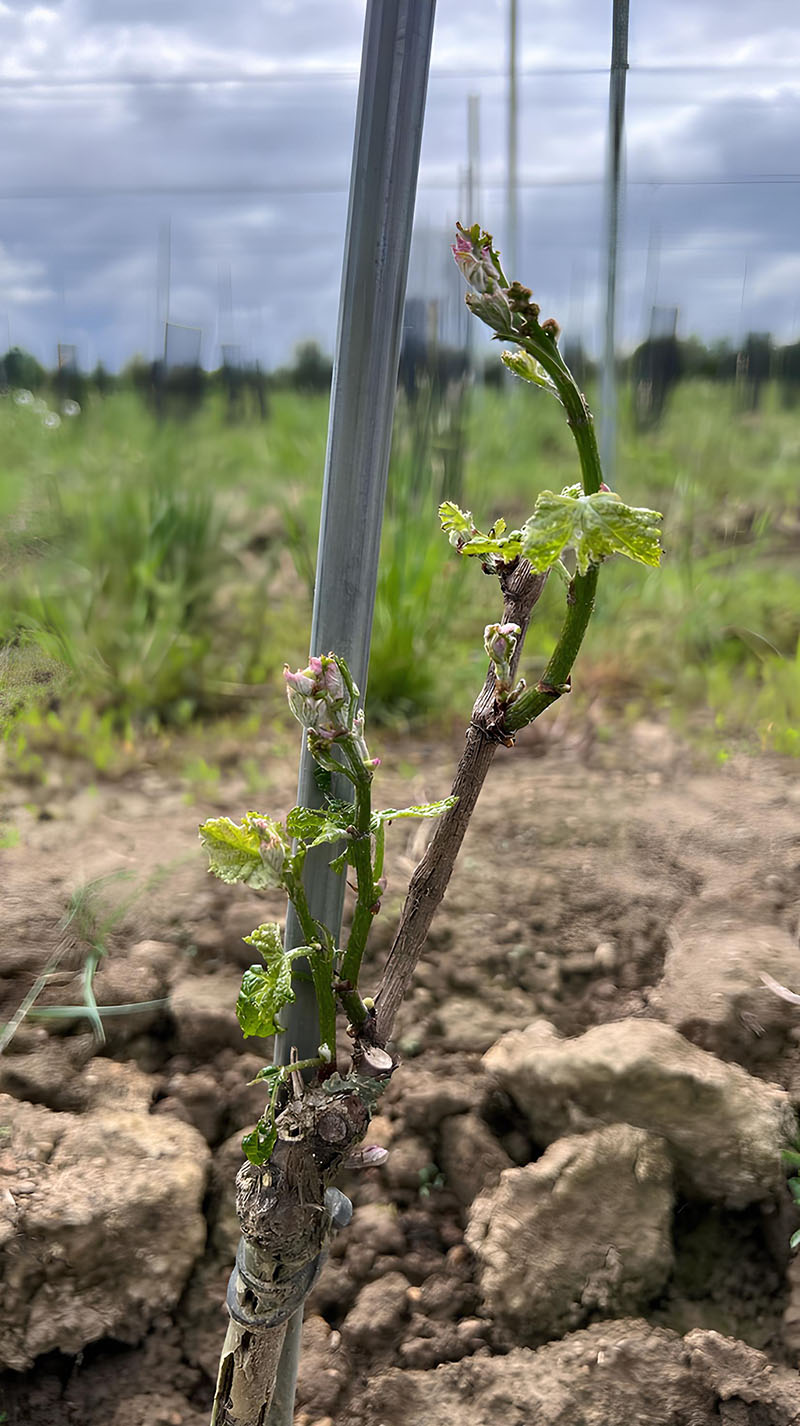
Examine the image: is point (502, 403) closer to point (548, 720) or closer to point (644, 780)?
point (548, 720)

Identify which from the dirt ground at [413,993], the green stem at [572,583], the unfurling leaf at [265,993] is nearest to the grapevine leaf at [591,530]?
the green stem at [572,583]

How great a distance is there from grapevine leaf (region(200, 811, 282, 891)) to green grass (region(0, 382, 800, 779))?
91 centimetres

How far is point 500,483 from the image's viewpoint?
77.7 inches

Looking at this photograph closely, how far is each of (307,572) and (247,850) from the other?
1.20 meters

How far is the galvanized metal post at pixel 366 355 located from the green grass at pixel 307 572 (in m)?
0.87

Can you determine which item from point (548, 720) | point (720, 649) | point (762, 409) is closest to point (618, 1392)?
point (548, 720)

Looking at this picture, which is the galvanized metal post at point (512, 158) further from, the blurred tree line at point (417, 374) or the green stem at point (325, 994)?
the green stem at point (325, 994)

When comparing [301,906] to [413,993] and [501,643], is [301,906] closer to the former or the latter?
[501,643]

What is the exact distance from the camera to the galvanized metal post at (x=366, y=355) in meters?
0.52

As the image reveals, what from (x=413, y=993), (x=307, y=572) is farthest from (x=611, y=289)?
(x=413, y=993)

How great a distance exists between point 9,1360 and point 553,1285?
42 centimetres

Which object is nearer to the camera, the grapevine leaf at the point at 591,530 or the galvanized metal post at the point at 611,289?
the grapevine leaf at the point at 591,530

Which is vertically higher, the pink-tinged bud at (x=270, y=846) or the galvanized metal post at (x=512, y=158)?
the galvanized metal post at (x=512, y=158)

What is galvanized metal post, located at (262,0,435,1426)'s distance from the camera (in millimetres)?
524
